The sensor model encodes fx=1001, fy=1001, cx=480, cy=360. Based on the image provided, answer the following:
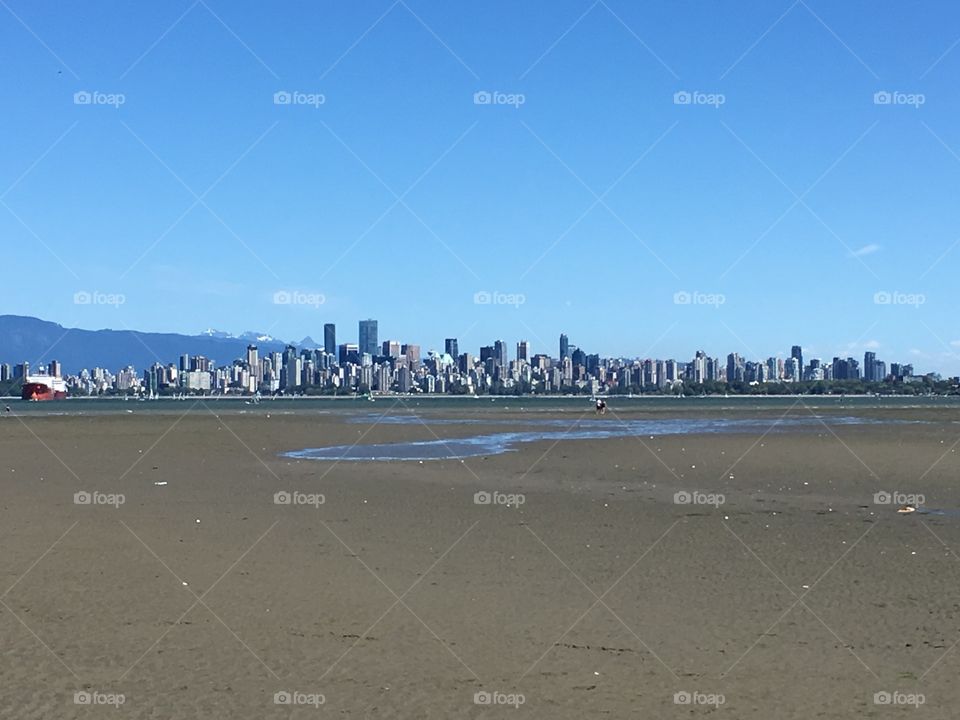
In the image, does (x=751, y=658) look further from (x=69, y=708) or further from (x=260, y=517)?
(x=260, y=517)

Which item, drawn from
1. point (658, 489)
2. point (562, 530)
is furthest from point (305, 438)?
point (562, 530)
